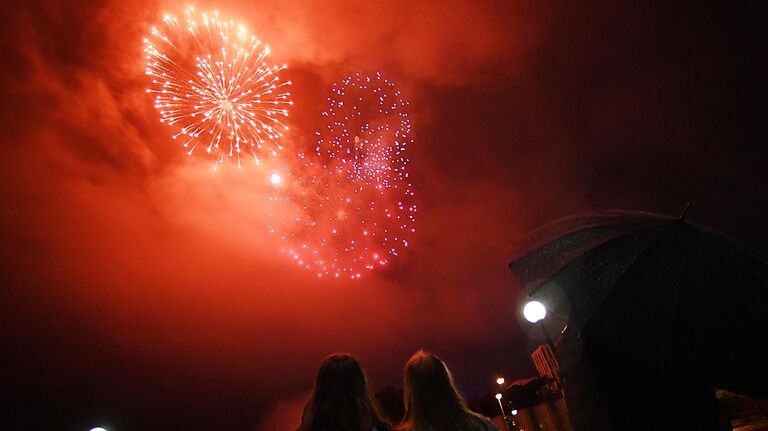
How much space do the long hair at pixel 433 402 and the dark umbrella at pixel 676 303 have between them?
1.11m

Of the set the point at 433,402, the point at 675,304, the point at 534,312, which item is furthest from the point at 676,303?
the point at 433,402

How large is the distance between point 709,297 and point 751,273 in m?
0.37

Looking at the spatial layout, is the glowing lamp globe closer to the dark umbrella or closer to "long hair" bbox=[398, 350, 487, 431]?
the dark umbrella

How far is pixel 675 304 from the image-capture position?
3072mm

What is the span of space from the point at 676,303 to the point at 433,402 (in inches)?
84.0

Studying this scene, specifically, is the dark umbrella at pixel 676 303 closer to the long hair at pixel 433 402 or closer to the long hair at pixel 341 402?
the long hair at pixel 433 402

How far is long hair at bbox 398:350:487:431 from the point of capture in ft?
9.66

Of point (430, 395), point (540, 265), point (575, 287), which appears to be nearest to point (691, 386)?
point (575, 287)

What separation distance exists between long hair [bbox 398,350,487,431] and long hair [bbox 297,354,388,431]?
0.31 meters

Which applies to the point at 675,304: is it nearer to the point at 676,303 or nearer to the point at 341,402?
the point at 676,303

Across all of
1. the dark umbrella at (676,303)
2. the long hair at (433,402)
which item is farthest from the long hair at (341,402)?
the dark umbrella at (676,303)

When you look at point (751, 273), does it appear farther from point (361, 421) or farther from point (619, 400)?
point (361, 421)

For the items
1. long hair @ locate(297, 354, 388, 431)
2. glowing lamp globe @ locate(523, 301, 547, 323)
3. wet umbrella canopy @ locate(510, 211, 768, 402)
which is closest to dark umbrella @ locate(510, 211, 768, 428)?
wet umbrella canopy @ locate(510, 211, 768, 402)

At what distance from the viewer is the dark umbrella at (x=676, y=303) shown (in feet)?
9.62
